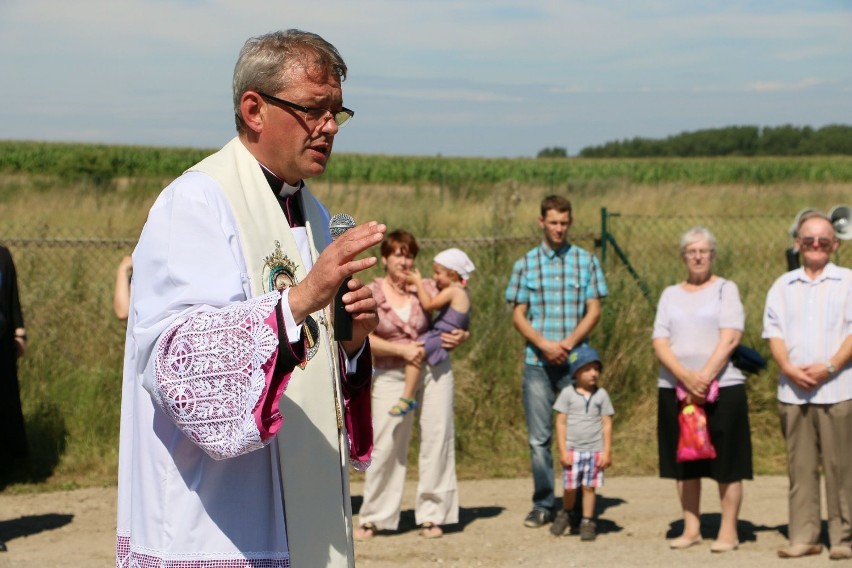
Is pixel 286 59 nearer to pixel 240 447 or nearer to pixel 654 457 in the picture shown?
pixel 240 447

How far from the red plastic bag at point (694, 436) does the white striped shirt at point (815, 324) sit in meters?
0.54

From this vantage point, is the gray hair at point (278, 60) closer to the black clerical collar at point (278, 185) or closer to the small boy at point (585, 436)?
the black clerical collar at point (278, 185)

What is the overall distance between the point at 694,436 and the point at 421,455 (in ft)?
6.04

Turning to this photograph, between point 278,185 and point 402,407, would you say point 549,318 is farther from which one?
point 278,185

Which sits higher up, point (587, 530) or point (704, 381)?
point (704, 381)

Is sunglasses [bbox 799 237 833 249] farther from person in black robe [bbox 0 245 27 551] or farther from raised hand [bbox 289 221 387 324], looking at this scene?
person in black robe [bbox 0 245 27 551]

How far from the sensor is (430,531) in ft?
24.8

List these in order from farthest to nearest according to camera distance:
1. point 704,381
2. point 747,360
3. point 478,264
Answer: point 478,264 → point 747,360 → point 704,381

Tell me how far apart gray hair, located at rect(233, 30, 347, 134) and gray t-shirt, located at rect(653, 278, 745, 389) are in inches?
184

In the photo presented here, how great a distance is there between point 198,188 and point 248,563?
38.4 inches

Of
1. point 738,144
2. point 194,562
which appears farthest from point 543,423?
point 738,144

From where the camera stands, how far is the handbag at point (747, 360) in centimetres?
721

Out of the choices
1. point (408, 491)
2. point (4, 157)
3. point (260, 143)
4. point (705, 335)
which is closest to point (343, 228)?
point (260, 143)

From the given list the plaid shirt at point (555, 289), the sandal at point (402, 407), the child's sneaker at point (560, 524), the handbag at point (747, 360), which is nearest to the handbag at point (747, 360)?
the handbag at point (747, 360)
